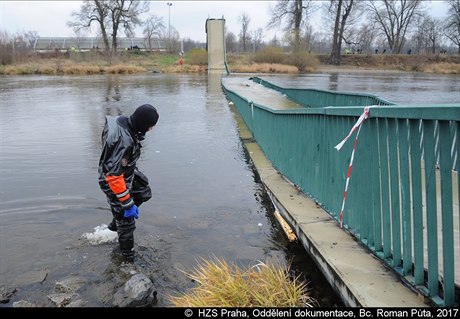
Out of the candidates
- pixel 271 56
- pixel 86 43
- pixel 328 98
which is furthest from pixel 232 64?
pixel 86 43

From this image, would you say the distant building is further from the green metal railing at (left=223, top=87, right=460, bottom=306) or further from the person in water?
the green metal railing at (left=223, top=87, right=460, bottom=306)

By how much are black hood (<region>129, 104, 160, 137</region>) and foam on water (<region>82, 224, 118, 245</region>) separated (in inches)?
62.3

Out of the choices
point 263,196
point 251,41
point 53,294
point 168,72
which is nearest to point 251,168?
point 263,196

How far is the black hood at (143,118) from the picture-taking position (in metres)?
4.41

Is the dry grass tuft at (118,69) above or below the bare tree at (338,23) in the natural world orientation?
below

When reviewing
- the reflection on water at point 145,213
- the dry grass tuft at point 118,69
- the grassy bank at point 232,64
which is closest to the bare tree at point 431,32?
the grassy bank at point 232,64

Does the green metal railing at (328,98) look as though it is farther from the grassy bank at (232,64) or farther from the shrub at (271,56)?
the shrub at (271,56)

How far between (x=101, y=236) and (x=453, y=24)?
3802 inches

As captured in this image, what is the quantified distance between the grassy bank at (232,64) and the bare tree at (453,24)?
20.1 m

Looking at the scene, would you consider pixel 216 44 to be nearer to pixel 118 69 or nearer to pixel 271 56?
pixel 271 56

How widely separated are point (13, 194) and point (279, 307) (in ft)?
18.0

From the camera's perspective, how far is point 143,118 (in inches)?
Answer: 174

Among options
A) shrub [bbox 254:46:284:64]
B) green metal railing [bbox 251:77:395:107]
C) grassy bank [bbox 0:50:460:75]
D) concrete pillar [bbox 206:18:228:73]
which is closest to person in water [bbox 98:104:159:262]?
green metal railing [bbox 251:77:395:107]

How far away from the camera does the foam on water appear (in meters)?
5.30
